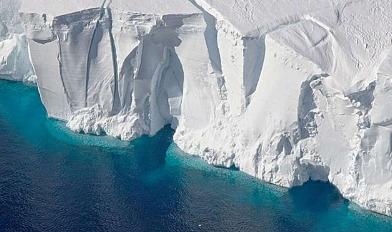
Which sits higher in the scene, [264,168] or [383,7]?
[383,7]

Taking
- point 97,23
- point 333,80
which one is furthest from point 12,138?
point 333,80

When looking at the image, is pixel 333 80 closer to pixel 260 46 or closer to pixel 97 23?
pixel 260 46

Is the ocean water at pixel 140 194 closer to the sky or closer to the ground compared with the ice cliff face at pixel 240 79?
closer to the ground

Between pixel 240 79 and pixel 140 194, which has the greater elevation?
pixel 240 79

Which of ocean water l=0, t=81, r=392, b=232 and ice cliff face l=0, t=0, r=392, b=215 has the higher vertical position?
ice cliff face l=0, t=0, r=392, b=215

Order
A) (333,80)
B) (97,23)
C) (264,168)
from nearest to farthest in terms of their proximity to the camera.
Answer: (333,80) → (264,168) → (97,23)
